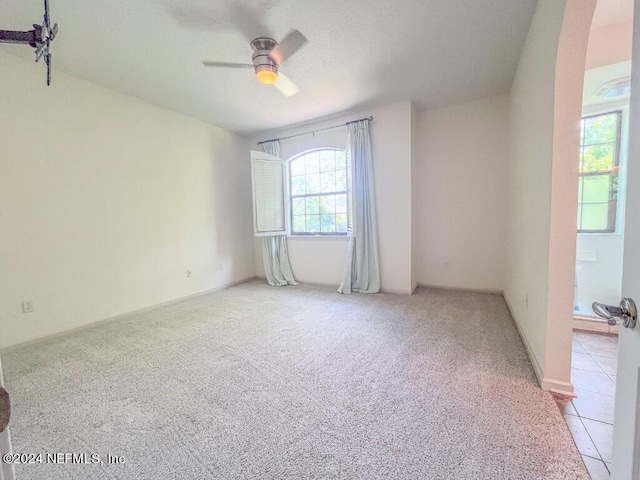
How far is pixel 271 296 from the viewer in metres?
3.93

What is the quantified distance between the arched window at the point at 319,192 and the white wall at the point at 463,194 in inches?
45.9

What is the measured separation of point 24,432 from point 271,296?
2648 millimetres

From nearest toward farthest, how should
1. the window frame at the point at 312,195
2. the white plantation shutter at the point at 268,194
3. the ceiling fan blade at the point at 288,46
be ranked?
1. the ceiling fan blade at the point at 288,46
2. the window frame at the point at 312,195
3. the white plantation shutter at the point at 268,194

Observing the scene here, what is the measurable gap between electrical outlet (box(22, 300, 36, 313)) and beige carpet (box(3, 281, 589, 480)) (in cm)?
33

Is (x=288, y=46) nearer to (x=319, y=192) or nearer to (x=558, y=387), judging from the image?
(x=319, y=192)

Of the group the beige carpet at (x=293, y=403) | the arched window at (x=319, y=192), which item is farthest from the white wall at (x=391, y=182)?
the beige carpet at (x=293, y=403)

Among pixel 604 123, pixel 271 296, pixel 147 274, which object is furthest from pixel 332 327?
pixel 604 123

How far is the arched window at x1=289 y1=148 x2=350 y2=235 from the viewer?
14.2ft

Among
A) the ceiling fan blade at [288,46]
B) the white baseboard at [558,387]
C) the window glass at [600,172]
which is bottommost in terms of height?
the white baseboard at [558,387]

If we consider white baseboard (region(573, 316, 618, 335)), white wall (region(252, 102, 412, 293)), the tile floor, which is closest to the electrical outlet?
white wall (region(252, 102, 412, 293))

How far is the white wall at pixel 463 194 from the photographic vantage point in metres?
3.62

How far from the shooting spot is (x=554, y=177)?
155 centimetres

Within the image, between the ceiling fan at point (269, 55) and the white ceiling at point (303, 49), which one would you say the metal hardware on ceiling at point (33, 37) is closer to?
A: the white ceiling at point (303, 49)

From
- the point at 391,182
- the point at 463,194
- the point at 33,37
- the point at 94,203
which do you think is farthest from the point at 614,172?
the point at 94,203
